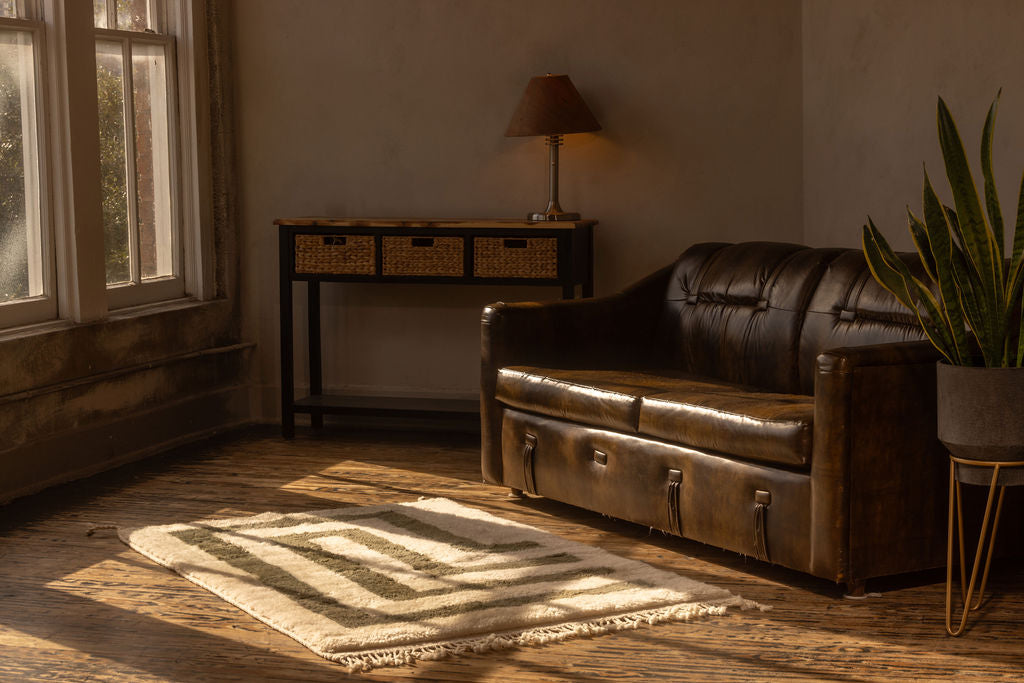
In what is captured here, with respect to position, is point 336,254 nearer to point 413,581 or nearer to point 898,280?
point 413,581

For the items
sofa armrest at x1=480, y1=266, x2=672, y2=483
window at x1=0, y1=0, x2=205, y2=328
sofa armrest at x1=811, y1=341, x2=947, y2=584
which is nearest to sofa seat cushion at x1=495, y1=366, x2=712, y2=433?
sofa armrest at x1=480, y1=266, x2=672, y2=483

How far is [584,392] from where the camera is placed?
4090 millimetres

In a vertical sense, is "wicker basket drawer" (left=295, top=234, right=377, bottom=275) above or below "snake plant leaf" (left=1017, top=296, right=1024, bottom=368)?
above

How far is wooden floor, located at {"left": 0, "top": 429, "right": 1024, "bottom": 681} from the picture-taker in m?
2.89

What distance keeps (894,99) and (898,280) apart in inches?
71.2

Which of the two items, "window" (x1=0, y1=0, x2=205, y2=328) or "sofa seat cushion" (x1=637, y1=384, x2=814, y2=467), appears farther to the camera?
"window" (x1=0, y1=0, x2=205, y2=328)

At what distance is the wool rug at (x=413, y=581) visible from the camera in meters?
3.11

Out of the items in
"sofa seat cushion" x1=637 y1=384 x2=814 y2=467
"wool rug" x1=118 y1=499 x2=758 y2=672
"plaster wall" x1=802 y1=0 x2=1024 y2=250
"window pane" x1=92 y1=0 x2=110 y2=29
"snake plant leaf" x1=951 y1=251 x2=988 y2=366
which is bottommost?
"wool rug" x1=118 y1=499 x2=758 y2=672

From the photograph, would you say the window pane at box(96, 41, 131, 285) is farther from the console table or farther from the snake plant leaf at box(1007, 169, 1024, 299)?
the snake plant leaf at box(1007, 169, 1024, 299)

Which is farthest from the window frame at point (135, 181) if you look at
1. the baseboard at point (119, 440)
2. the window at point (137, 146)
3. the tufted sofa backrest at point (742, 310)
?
the tufted sofa backrest at point (742, 310)

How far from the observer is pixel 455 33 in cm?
582

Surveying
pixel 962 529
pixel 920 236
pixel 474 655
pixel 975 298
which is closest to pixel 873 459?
pixel 962 529

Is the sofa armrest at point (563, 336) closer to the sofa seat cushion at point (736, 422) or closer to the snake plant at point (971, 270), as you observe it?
the sofa seat cushion at point (736, 422)

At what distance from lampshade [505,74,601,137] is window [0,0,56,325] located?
1.97 meters
